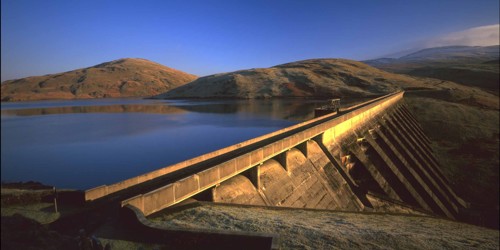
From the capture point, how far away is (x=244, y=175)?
1253 cm

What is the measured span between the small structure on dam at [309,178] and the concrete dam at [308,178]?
0.10ft

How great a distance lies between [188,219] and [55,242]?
3.75m

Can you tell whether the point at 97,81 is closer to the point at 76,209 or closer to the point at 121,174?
the point at 121,174

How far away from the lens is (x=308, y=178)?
15617 millimetres

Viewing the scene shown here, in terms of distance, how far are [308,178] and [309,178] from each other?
0.26 feet

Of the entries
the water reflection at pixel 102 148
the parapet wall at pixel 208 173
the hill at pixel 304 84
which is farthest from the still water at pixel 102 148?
the hill at pixel 304 84

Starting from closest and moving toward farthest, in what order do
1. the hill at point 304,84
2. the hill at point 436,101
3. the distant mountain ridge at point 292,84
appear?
the hill at point 436,101 < the hill at point 304,84 < the distant mountain ridge at point 292,84

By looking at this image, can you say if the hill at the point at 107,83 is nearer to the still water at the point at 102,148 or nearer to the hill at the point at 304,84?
the hill at the point at 304,84

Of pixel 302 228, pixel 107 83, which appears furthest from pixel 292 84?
pixel 107 83

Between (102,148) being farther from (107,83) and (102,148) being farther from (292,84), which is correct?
(107,83)

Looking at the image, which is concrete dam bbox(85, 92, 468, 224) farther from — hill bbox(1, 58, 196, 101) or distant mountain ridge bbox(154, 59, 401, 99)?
hill bbox(1, 58, 196, 101)

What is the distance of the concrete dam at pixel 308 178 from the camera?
9.36m

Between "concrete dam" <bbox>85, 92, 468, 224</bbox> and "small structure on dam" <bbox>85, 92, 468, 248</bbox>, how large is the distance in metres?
0.03

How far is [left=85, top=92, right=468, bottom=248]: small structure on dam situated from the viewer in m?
9.39
